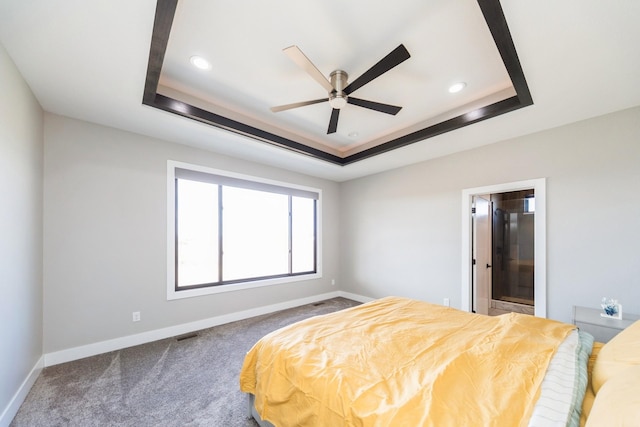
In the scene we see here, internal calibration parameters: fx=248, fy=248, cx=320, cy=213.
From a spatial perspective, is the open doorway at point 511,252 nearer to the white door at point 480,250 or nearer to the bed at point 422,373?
the white door at point 480,250

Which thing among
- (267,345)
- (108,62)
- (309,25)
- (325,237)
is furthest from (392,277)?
(108,62)

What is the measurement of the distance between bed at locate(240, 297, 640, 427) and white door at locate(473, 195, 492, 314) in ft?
5.54

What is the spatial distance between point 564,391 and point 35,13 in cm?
336

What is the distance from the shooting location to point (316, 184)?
508 cm

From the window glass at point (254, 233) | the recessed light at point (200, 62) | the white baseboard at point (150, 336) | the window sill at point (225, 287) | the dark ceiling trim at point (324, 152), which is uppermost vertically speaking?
the recessed light at point (200, 62)

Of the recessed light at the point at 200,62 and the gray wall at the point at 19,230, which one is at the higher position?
the recessed light at the point at 200,62

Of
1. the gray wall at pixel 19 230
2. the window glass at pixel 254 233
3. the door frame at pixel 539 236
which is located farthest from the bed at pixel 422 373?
the window glass at pixel 254 233

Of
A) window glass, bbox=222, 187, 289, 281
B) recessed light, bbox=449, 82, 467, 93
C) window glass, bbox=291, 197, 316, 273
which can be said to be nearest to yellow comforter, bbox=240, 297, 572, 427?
recessed light, bbox=449, 82, 467, 93

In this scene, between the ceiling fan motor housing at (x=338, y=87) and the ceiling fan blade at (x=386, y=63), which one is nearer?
the ceiling fan blade at (x=386, y=63)

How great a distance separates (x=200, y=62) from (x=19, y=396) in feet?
10.0

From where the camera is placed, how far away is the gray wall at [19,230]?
1.74 metres

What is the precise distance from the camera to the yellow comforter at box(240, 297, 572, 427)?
3.37 feet

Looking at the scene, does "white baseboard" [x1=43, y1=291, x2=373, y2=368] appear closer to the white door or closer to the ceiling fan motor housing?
the white door

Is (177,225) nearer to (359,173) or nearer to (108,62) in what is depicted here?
(108,62)
